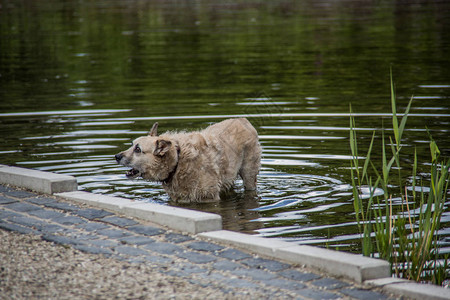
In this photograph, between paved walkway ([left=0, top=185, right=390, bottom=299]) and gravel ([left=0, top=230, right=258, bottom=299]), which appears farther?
paved walkway ([left=0, top=185, right=390, bottom=299])

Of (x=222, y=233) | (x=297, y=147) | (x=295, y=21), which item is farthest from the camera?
(x=295, y=21)

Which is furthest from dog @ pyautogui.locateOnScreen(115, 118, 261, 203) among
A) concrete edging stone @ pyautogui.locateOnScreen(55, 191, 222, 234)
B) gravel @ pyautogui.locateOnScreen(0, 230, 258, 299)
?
gravel @ pyautogui.locateOnScreen(0, 230, 258, 299)

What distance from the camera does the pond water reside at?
10039 millimetres

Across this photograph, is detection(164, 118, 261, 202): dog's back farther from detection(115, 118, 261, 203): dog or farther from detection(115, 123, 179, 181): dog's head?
detection(115, 123, 179, 181): dog's head

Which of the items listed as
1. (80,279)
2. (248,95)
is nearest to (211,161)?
(80,279)

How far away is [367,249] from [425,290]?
3.94 ft

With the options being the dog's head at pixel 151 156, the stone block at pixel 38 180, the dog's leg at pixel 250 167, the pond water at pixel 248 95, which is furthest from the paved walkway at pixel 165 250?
the dog's leg at pixel 250 167

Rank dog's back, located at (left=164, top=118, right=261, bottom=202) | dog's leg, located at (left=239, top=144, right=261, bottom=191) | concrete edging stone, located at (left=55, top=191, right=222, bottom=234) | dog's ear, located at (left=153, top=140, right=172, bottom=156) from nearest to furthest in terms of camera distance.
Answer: concrete edging stone, located at (left=55, top=191, right=222, bottom=234) → dog's ear, located at (left=153, top=140, right=172, bottom=156) → dog's back, located at (left=164, top=118, right=261, bottom=202) → dog's leg, located at (left=239, top=144, right=261, bottom=191)

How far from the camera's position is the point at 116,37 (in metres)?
34.5

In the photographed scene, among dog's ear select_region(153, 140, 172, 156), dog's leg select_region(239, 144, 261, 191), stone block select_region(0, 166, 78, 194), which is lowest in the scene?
dog's leg select_region(239, 144, 261, 191)

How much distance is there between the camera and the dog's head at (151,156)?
30.5ft

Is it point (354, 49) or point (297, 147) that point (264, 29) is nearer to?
point (354, 49)

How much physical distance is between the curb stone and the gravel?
315mm

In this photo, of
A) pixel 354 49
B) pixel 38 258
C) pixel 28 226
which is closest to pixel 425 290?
pixel 38 258
